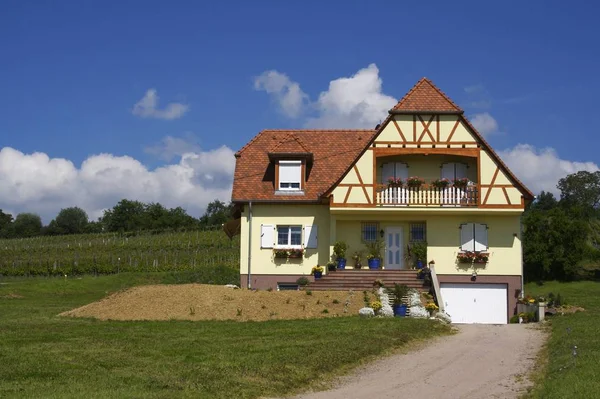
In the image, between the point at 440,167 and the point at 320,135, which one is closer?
the point at 440,167

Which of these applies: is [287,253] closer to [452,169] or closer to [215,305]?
[452,169]

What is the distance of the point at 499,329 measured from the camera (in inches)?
906

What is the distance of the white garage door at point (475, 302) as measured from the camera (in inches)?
1273

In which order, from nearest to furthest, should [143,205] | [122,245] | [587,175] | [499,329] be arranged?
[499,329]
[122,245]
[587,175]
[143,205]

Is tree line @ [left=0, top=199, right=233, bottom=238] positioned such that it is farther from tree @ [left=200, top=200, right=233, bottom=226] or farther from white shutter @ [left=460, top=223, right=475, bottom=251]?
white shutter @ [left=460, top=223, right=475, bottom=251]

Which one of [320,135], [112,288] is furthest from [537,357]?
[112,288]

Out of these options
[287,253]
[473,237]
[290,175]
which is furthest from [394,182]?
[287,253]

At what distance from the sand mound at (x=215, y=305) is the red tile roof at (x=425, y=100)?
30.2 ft

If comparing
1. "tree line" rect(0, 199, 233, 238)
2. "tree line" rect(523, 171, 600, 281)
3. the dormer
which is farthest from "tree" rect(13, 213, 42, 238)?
the dormer

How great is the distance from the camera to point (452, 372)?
15.1m

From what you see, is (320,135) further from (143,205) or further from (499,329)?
(143,205)

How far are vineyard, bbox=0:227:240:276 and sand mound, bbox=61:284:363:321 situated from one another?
2533 centimetres

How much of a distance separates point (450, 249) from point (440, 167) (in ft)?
12.2

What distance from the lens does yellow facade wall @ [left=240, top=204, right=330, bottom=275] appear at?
3366 cm
